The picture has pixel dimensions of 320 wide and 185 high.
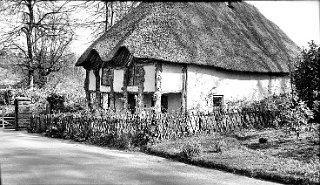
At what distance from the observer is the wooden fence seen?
581 inches

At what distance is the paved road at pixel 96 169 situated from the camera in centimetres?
894

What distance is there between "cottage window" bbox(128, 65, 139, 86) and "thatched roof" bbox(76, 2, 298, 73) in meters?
1.28

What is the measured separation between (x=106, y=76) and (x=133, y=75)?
2.80m

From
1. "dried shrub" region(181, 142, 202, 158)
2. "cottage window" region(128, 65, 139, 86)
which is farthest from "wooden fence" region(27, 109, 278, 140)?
"cottage window" region(128, 65, 139, 86)

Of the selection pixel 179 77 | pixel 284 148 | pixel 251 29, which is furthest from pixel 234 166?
pixel 251 29

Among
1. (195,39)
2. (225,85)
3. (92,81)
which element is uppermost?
(195,39)

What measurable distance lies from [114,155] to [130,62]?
28.6 ft

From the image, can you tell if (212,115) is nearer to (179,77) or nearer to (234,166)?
(179,77)

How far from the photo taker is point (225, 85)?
22.7 meters

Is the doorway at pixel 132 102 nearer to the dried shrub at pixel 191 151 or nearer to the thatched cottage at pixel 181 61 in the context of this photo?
the thatched cottage at pixel 181 61

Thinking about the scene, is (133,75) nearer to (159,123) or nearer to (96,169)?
(159,123)

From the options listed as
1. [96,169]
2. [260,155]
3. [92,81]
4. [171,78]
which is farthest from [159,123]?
[92,81]

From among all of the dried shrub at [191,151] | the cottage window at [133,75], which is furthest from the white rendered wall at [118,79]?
the dried shrub at [191,151]

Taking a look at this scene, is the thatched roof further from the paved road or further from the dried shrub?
the dried shrub
